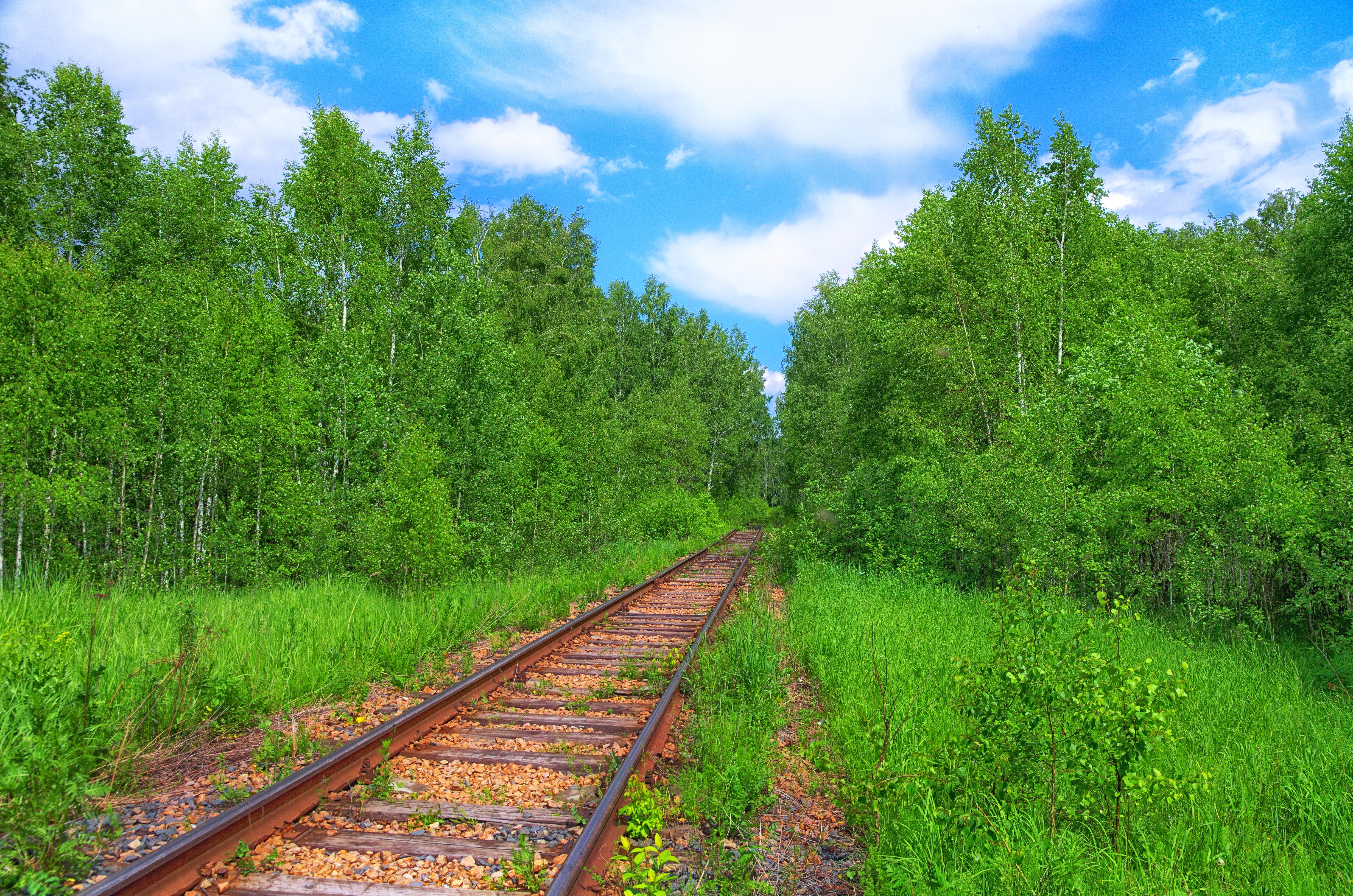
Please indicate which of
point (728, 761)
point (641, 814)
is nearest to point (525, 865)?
point (641, 814)

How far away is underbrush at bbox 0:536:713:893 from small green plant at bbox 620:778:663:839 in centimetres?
225

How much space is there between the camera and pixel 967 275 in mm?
14977

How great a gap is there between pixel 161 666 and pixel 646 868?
393cm

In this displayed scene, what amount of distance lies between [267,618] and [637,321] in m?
40.4

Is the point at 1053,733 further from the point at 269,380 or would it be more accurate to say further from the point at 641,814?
the point at 269,380

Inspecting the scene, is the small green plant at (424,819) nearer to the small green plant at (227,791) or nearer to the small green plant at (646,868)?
the small green plant at (227,791)

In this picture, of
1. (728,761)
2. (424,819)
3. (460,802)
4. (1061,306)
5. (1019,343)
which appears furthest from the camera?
(1061,306)

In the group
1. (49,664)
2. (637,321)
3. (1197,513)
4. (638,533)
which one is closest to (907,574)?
(1197,513)

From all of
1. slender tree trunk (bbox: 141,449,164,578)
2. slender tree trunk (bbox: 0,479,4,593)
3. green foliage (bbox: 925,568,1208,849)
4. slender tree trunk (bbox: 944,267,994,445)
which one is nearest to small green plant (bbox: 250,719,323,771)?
green foliage (bbox: 925,568,1208,849)

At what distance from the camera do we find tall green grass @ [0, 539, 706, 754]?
4.23 meters

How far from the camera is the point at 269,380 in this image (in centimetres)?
1354

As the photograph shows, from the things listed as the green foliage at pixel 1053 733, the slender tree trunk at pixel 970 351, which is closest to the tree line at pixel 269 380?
the green foliage at pixel 1053 733

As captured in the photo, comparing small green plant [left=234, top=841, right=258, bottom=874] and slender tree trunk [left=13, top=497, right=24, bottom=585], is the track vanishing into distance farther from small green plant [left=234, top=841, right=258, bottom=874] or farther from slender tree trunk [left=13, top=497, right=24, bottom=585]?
slender tree trunk [left=13, top=497, right=24, bottom=585]

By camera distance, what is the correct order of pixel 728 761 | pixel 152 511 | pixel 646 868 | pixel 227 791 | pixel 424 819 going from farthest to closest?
pixel 152 511 → pixel 728 761 → pixel 227 791 → pixel 424 819 → pixel 646 868
